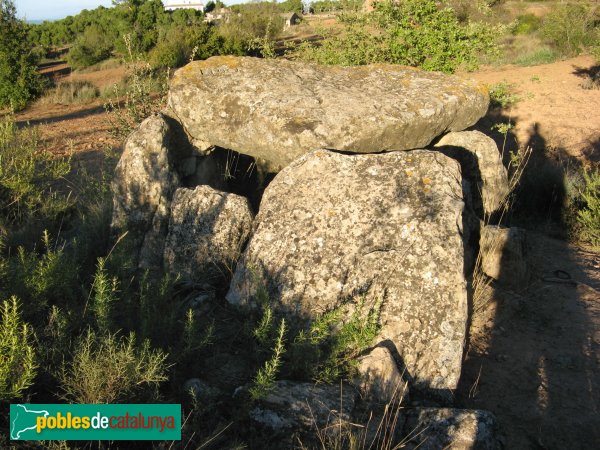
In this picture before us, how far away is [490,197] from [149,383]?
13.0 feet

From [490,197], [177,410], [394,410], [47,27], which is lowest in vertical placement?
[394,410]

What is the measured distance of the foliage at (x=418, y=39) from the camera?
249 inches

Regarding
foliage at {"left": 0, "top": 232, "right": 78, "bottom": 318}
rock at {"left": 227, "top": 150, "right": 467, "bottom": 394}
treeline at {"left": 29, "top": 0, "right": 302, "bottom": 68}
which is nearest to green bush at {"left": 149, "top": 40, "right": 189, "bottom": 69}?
treeline at {"left": 29, "top": 0, "right": 302, "bottom": 68}

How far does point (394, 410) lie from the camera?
9.50 feet

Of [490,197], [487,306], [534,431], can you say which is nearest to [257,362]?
[534,431]

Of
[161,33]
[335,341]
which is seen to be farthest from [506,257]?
[161,33]

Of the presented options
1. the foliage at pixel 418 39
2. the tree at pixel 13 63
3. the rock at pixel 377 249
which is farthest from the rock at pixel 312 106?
the tree at pixel 13 63

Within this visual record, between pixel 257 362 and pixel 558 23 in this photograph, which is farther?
pixel 558 23

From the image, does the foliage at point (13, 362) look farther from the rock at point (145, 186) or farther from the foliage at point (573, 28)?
the foliage at point (573, 28)

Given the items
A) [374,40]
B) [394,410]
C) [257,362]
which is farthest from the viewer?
[374,40]

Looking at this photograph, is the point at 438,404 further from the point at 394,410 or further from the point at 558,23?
the point at 558,23

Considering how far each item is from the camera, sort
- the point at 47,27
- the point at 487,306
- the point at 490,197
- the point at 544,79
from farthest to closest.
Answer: the point at 47,27 < the point at 544,79 < the point at 490,197 < the point at 487,306

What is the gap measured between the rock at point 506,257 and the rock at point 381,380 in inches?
73.5

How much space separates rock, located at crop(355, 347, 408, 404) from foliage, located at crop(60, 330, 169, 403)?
1158 millimetres
